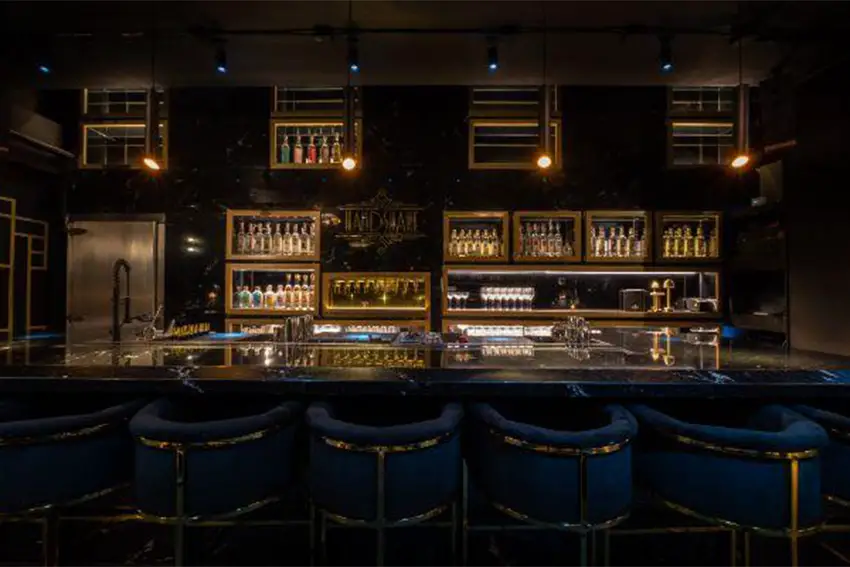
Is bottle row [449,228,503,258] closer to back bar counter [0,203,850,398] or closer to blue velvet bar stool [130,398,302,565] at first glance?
back bar counter [0,203,850,398]

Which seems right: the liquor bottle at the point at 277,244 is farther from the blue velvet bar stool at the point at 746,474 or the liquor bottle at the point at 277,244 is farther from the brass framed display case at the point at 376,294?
the blue velvet bar stool at the point at 746,474

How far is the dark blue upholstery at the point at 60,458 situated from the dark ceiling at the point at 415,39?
2.75 metres

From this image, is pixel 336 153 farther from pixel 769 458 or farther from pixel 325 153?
pixel 769 458

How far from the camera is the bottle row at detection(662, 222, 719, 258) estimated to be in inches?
191

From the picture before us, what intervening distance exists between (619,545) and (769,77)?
4239 mm

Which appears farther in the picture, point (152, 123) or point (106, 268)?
point (106, 268)

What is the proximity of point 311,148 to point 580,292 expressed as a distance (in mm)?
3079

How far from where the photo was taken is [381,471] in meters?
1.72

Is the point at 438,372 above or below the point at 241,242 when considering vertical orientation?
below

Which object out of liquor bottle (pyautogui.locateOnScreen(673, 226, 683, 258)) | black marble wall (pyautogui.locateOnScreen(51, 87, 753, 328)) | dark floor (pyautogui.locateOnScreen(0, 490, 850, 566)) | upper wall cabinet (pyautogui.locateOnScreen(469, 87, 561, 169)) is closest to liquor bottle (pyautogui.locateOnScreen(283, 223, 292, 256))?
black marble wall (pyautogui.locateOnScreen(51, 87, 753, 328))

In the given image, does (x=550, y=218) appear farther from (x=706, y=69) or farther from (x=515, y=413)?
(x=515, y=413)

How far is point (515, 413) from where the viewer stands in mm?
2279

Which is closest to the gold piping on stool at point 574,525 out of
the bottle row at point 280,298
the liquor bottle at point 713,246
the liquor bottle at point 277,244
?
the bottle row at point 280,298

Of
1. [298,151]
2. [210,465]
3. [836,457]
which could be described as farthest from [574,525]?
[298,151]
